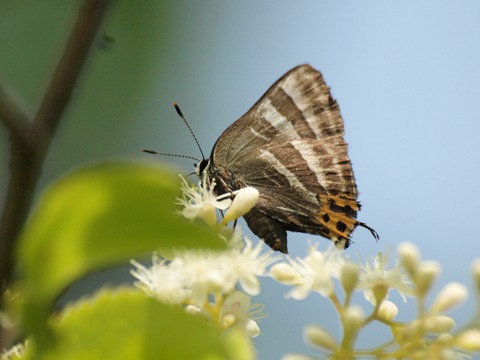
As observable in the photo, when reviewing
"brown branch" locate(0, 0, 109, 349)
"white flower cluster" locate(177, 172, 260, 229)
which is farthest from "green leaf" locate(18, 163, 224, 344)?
"white flower cluster" locate(177, 172, 260, 229)

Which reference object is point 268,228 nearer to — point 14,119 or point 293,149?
point 293,149

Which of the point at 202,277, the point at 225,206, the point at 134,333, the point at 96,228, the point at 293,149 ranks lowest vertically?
the point at 293,149

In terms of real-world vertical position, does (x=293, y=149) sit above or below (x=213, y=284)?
below

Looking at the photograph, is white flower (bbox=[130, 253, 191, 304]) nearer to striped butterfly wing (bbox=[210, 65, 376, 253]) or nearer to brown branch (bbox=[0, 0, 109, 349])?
brown branch (bbox=[0, 0, 109, 349])

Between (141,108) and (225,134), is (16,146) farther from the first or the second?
(141,108)

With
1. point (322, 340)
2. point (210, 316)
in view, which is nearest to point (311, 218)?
point (210, 316)

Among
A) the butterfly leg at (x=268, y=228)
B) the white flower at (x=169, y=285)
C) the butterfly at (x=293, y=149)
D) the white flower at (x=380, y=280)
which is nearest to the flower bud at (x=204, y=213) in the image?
the white flower at (x=169, y=285)

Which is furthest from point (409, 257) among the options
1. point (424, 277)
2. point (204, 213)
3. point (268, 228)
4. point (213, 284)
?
point (268, 228)
